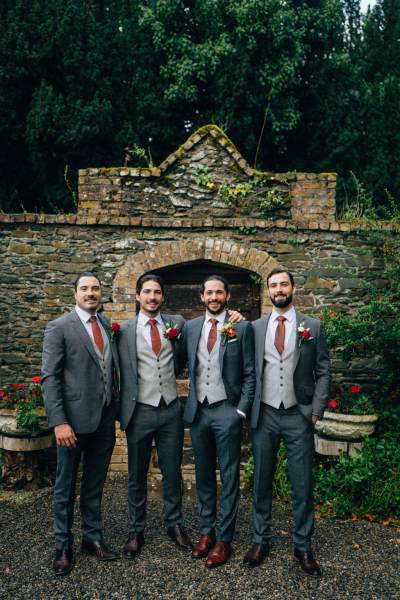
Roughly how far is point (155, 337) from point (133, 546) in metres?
1.56

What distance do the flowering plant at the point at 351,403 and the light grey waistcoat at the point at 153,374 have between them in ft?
8.06

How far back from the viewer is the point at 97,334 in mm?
3850

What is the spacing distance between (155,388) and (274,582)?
1.55 meters

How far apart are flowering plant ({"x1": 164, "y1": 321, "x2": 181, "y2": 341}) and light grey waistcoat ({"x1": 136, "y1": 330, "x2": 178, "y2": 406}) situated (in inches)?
2.4

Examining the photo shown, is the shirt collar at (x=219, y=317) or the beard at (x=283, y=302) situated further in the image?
the shirt collar at (x=219, y=317)

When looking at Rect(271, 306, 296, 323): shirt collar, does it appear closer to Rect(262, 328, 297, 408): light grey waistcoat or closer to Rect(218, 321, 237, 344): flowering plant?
Rect(262, 328, 297, 408): light grey waistcoat

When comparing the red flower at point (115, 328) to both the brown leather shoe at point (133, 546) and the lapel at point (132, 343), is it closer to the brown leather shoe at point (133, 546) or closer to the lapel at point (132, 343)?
the lapel at point (132, 343)

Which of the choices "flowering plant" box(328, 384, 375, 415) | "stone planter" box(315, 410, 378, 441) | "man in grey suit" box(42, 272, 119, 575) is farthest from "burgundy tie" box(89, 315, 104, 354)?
"flowering plant" box(328, 384, 375, 415)

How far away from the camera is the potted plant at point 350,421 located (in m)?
5.41

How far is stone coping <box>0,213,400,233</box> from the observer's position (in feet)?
21.0

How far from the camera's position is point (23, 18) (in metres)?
10.1

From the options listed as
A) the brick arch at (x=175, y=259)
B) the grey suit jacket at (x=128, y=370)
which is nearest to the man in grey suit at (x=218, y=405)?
the grey suit jacket at (x=128, y=370)

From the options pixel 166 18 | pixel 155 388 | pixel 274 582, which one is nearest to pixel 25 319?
pixel 155 388

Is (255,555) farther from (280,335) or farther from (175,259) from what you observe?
(175,259)
